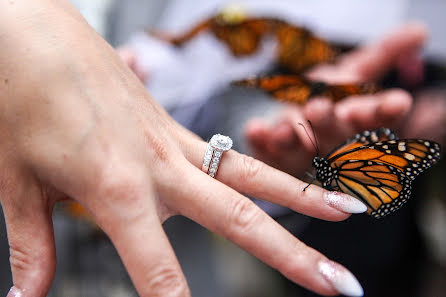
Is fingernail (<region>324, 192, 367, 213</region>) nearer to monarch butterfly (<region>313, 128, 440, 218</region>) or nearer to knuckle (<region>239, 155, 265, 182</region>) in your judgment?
monarch butterfly (<region>313, 128, 440, 218</region>)

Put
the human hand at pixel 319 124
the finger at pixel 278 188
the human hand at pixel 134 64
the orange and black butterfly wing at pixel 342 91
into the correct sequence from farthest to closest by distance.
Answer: the human hand at pixel 134 64 → the orange and black butterfly wing at pixel 342 91 → the human hand at pixel 319 124 → the finger at pixel 278 188

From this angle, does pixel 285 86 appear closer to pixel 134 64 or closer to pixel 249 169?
pixel 249 169

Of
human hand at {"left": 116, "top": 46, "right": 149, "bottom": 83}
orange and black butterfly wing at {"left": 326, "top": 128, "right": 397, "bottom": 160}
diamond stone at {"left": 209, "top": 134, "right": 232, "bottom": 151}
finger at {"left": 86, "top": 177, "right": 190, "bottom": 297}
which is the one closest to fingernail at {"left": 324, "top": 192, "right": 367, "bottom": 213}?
orange and black butterfly wing at {"left": 326, "top": 128, "right": 397, "bottom": 160}

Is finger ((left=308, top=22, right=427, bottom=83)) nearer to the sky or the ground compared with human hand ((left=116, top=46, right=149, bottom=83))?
nearer to the sky

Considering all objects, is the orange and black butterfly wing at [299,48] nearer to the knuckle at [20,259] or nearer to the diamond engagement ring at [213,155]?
the diamond engagement ring at [213,155]

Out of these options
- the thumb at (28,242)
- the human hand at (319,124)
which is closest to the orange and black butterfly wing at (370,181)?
the human hand at (319,124)

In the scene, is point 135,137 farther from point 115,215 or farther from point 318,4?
point 318,4
